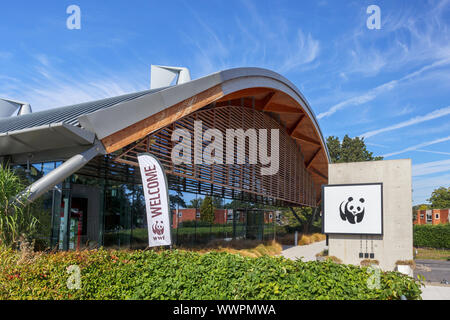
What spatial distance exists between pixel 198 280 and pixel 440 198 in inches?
2991

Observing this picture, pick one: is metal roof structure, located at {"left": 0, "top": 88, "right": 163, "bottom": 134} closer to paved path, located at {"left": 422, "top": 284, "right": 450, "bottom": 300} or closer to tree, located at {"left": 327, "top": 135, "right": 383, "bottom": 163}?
paved path, located at {"left": 422, "top": 284, "right": 450, "bottom": 300}

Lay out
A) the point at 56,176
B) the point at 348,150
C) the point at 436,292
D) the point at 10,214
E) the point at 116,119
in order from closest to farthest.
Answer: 1. the point at 10,214
2. the point at 56,176
3. the point at 116,119
4. the point at 436,292
5. the point at 348,150

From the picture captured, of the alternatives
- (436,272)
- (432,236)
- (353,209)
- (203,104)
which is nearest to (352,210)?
(353,209)

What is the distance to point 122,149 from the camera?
36.9 feet

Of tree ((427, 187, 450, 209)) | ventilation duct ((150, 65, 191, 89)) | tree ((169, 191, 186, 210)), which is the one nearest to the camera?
tree ((169, 191, 186, 210))

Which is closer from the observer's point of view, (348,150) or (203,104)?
(203,104)

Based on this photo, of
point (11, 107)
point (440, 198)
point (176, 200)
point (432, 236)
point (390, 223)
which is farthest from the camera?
point (440, 198)

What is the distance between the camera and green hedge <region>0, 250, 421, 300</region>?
4.63 meters

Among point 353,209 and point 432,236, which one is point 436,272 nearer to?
point 353,209

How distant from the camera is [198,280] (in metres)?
5.21

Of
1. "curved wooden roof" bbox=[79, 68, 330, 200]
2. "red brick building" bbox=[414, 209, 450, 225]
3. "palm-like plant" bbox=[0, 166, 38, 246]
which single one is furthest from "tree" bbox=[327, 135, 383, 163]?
"palm-like plant" bbox=[0, 166, 38, 246]

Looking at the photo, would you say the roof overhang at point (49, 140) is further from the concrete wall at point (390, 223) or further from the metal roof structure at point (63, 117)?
the concrete wall at point (390, 223)
